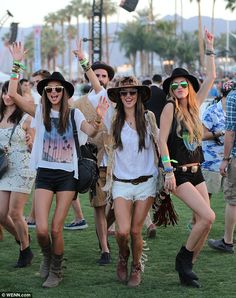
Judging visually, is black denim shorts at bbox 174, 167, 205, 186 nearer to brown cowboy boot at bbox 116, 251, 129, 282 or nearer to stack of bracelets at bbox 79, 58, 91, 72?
brown cowboy boot at bbox 116, 251, 129, 282

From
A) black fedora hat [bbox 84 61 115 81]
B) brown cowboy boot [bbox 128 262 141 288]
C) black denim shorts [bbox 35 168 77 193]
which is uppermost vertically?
black fedora hat [bbox 84 61 115 81]

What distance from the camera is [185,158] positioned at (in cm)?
602

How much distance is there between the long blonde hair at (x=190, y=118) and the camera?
599 centimetres

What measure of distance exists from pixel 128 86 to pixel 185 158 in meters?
0.83

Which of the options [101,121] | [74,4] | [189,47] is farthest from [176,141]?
[74,4]

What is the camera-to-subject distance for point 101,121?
5.91 m

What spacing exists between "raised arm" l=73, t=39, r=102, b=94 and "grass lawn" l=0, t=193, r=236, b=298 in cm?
184

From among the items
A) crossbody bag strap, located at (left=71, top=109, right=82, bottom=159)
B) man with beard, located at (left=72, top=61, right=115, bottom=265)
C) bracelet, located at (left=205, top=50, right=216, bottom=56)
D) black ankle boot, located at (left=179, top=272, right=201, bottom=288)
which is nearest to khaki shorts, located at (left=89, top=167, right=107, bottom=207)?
man with beard, located at (left=72, top=61, right=115, bottom=265)

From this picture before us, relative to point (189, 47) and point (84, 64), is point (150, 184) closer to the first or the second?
point (84, 64)

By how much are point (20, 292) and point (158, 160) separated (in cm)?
168

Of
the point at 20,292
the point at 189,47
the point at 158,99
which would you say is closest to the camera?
the point at 20,292

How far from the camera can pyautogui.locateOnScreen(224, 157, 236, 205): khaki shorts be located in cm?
734

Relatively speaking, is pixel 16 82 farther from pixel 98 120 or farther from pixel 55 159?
pixel 98 120

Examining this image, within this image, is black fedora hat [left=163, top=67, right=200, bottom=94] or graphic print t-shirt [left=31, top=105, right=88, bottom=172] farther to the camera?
black fedora hat [left=163, top=67, right=200, bottom=94]
